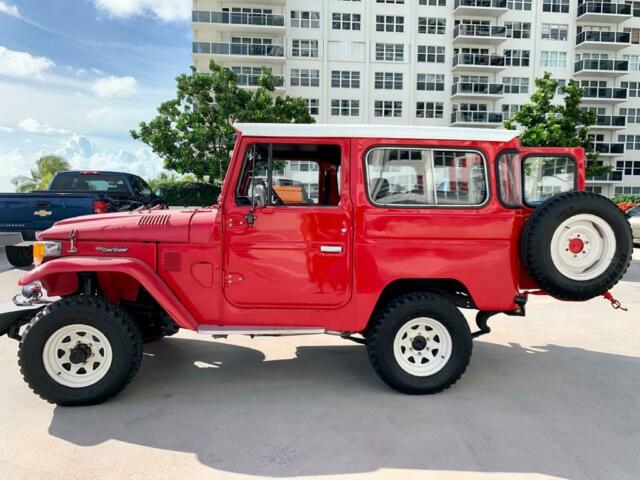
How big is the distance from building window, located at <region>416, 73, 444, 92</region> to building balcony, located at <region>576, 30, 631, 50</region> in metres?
14.4

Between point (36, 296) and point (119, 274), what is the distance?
74cm

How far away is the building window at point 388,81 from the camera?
42.7 meters

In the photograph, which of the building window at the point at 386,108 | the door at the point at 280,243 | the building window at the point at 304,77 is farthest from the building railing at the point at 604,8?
the door at the point at 280,243

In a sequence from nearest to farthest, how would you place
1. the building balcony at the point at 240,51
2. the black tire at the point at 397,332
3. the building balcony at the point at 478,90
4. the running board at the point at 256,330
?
1. the running board at the point at 256,330
2. the black tire at the point at 397,332
3. the building balcony at the point at 240,51
4. the building balcony at the point at 478,90

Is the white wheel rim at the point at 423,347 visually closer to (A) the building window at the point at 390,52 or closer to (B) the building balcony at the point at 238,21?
(B) the building balcony at the point at 238,21

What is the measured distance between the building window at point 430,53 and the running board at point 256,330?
147 ft

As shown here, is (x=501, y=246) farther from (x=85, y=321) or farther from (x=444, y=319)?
(x=85, y=321)

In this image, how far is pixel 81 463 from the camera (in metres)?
3.03

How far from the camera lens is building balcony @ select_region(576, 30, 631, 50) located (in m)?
43.6

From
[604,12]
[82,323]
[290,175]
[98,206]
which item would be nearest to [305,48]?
[604,12]

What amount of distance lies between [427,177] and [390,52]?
1691 inches

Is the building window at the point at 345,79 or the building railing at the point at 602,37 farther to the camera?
the building railing at the point at 602,37

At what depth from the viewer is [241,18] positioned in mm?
40000

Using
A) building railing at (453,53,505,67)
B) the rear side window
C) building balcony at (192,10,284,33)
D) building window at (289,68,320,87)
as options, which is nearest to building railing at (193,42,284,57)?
building balcony at (192,10,284,33)
